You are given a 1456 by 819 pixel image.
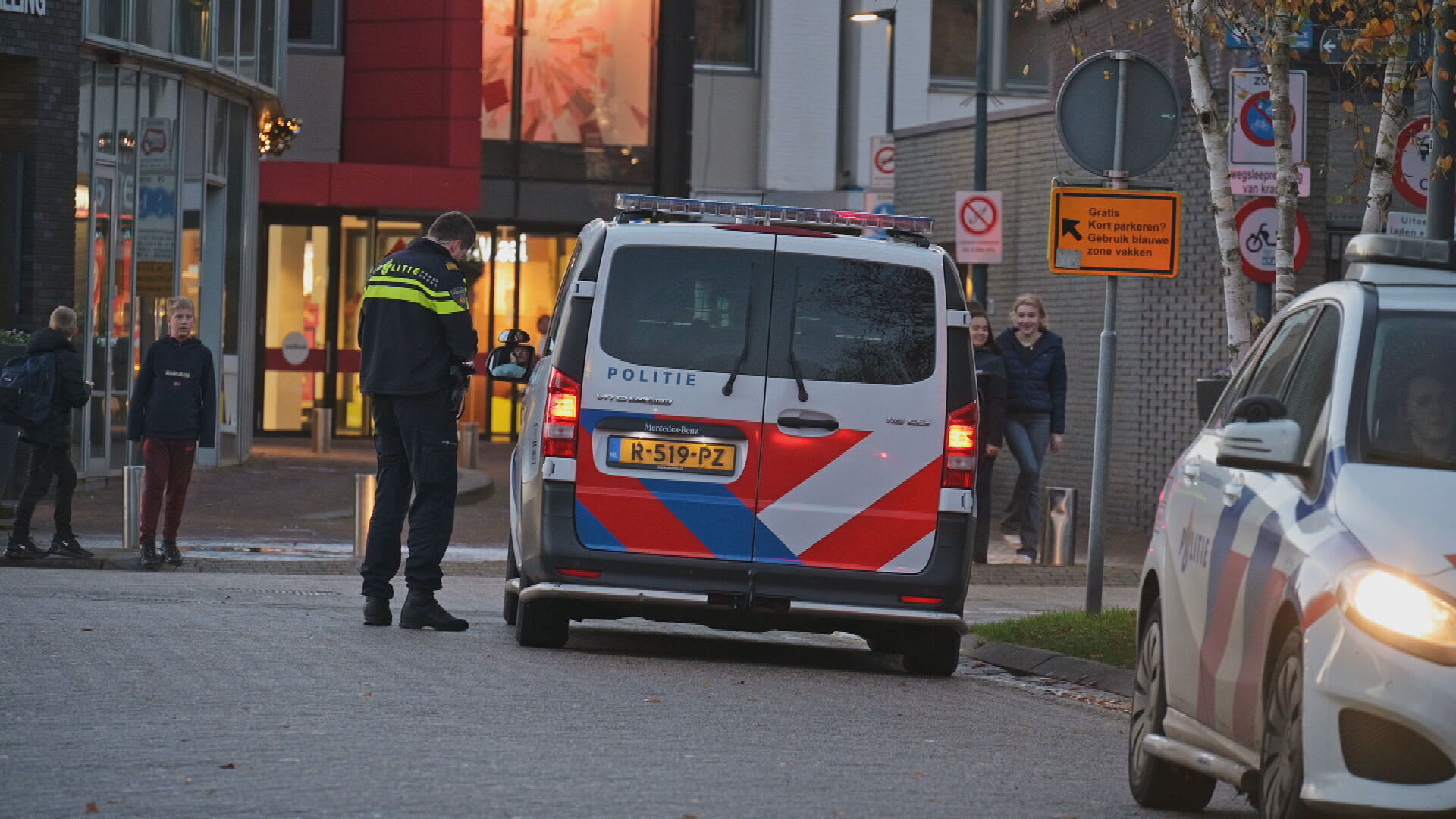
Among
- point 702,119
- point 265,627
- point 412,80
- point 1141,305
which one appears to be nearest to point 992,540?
point 1141,305

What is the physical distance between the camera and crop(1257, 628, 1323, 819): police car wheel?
5.71 m

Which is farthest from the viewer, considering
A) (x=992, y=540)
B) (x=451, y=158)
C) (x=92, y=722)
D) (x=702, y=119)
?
(x=702, y=119)

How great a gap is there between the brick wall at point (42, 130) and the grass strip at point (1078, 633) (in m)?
11.9

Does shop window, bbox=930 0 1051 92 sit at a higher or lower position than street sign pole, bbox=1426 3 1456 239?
higher

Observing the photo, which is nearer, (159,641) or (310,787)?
(310,787)

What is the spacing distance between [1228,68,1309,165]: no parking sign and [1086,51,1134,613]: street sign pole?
0.70 metres

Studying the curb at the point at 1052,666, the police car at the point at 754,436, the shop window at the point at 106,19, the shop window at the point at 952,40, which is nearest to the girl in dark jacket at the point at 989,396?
the curb at the point at 1052,666

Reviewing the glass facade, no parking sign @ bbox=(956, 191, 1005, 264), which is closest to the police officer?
the glass facade

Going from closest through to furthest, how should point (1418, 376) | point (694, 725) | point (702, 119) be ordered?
point (1418, 376) < point (694, 725) < point (702, 119)

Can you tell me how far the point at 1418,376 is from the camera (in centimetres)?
638

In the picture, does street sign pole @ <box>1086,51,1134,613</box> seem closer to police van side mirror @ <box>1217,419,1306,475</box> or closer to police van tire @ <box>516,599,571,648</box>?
police van tire @ <box>516,599,571,648</box>

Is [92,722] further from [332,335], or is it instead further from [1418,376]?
[332,335]

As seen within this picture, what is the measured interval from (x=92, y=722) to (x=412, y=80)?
→ 3006 centimetres

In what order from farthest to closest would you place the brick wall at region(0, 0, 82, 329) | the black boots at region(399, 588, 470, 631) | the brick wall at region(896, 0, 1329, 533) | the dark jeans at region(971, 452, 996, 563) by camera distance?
1. the brick wall at region(0, 0, 82, 329)
2. the brick wall at region(896, 0, 1329, 533)
3. the dark jeans at region(971, 452, 996, 563)
4. the black boots at region(399, 588, 470, 631)
